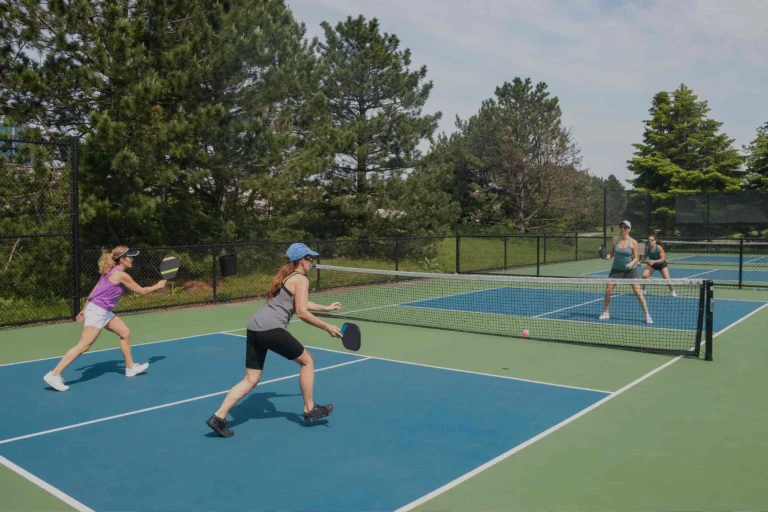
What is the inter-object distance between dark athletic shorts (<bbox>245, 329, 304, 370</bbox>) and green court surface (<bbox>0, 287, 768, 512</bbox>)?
5.11 ft

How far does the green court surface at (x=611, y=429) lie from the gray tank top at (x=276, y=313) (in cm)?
177

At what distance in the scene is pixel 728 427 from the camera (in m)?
6.36

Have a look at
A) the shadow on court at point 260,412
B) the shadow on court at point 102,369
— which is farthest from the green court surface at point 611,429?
the shadow on court at point 260,412

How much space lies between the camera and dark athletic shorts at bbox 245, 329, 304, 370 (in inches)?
237

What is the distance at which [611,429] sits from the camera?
633 centimetres

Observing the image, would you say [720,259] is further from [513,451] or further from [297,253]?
[297,253]

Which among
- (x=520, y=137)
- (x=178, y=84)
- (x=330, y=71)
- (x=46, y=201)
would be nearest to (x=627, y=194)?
(x=520, y=137)

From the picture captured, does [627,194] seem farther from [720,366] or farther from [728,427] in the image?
[728,427]

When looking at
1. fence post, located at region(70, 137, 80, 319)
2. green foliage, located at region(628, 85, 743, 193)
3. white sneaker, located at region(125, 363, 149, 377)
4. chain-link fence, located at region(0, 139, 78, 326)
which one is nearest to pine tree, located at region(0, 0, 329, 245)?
chain-link fence, located at region(0, 139, 78, 326)

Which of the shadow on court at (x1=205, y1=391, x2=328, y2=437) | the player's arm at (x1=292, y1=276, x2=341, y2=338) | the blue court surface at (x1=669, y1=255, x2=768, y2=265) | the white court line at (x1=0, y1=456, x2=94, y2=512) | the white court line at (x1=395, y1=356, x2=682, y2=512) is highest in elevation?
the player's arm at (x1=292, y1=276, x2=341, y2=338)

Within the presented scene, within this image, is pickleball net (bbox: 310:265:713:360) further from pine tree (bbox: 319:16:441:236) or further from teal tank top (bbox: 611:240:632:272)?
pine tree (bbox: 319:16:441:236)

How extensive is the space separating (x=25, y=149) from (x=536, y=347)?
11.1 m

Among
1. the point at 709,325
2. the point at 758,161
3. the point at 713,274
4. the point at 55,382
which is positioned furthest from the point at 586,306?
the point at 758,161

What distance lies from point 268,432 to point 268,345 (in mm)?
920
